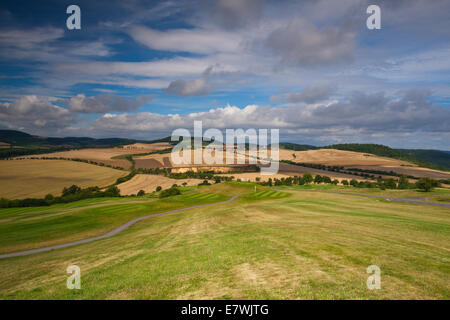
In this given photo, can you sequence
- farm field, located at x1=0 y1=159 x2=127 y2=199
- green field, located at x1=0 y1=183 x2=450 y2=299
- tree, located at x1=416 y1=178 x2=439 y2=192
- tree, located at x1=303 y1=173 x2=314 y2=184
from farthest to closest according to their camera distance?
tree, located at x1=303 y1=173 x2=314 y2=184 → tree, located at x1=416 y1=178 x2=439 y2=192 → farm field, located at x1=0 y1=159 x2=127 y2=199 → green field, located at x1=0 y1=183 x2=450 y2=299

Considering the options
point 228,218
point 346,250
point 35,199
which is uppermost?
point 346,250

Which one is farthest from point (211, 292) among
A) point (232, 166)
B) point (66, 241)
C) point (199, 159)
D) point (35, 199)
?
point (199, 159)

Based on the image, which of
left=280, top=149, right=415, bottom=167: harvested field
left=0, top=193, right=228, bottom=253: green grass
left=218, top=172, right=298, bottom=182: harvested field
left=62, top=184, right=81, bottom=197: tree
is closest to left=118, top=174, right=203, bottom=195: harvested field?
left=62, top=184, right=81, bottom=197: tree

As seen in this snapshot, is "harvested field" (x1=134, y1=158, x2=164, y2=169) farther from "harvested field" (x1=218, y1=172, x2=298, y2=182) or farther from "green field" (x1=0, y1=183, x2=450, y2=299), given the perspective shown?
"green field" (x1=0, y1=183, x2=450, y2=299)

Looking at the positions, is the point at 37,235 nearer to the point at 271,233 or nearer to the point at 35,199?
the point at 271,233

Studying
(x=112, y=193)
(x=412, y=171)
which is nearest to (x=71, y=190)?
(x=112, y=193)

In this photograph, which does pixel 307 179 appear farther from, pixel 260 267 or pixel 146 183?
pixel 260 267

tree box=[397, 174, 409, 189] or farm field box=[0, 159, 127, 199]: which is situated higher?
farm field box=[0, 159, 127, 199]
